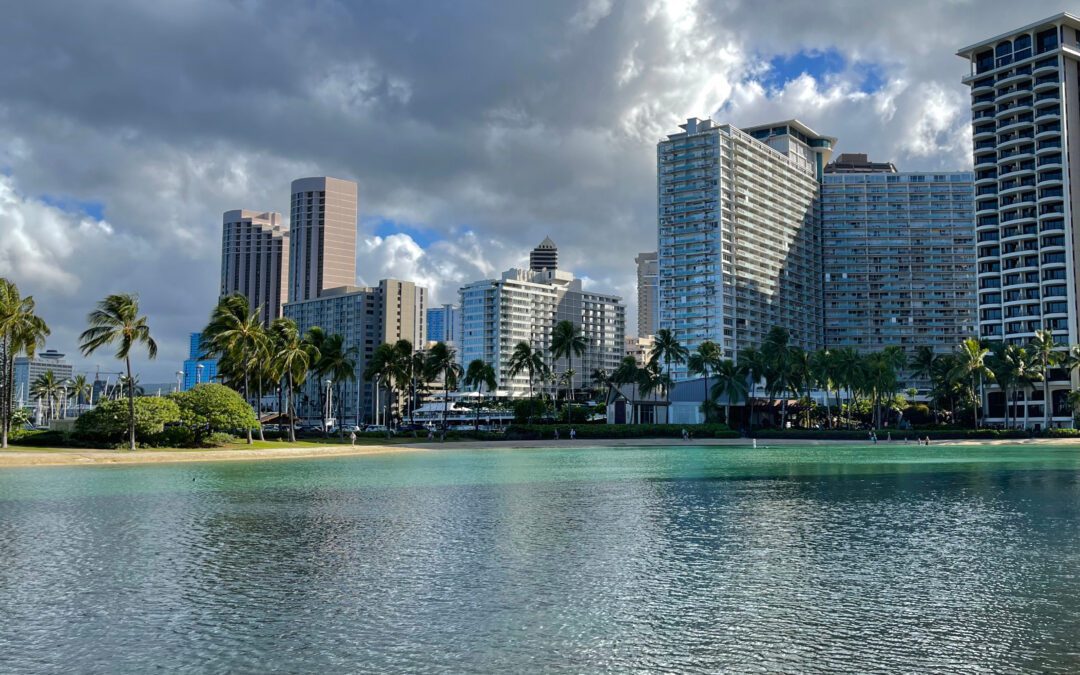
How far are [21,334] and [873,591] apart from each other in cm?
6947

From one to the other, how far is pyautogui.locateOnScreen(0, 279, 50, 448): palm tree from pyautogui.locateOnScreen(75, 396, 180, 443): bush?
19.8 feet

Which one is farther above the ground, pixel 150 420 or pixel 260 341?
pixel 260 341

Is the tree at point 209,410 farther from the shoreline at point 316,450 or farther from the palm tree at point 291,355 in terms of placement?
the palm tree at point 291,355

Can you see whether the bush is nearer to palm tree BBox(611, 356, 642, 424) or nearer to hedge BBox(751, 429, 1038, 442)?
hedge BBox(751, 429, 1038, 442)

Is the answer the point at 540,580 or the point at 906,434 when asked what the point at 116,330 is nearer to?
the point at 540,580

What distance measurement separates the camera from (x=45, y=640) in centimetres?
1670

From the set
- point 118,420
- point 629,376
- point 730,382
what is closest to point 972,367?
point 730,382

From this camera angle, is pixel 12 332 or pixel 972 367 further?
pixel 972 367

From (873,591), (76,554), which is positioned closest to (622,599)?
(873,591)

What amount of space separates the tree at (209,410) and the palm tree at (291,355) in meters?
13.6

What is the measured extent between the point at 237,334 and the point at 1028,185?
5568 inches

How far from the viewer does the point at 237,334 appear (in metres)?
87.1

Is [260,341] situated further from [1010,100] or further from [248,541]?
[1010,100]

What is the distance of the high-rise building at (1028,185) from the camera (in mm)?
153125
